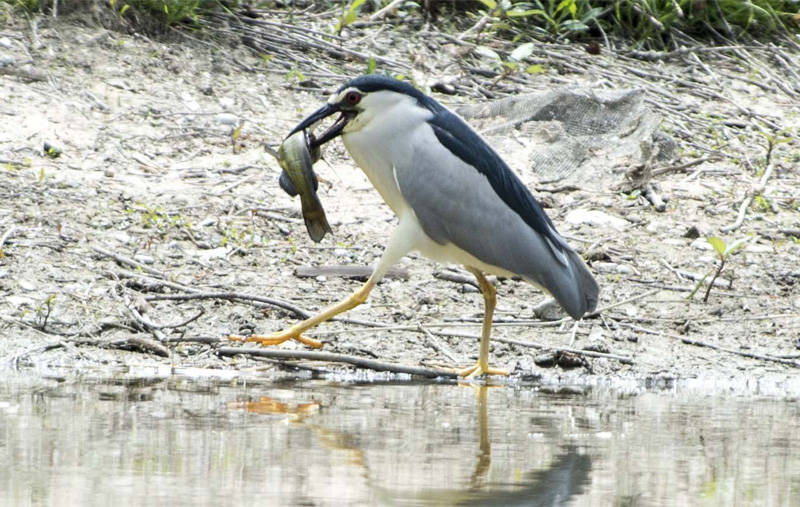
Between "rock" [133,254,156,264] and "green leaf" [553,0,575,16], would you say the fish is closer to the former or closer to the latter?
"rock" [133,254,156,264]

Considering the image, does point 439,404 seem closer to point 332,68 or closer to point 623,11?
point 332,68

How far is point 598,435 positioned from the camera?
4.19 meters

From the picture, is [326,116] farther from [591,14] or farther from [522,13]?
[591,14]

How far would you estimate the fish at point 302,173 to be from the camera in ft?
18.7

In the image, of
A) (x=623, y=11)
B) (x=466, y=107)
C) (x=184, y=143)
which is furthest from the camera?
(x=623, y=11)

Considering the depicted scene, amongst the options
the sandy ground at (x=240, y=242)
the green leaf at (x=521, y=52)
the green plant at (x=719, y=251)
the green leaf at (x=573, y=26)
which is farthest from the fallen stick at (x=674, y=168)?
the green leaf at (x=573, y=26)

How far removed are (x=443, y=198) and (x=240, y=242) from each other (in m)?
1.67

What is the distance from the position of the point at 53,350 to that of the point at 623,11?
21.8 feet

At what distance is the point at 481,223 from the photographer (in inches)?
227

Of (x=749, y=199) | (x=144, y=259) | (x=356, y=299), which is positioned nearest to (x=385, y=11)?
(x=749, y=199)

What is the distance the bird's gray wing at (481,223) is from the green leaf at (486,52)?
409 centimetres

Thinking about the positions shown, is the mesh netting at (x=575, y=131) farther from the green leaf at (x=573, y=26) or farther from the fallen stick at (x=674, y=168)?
the green leaf at (x=573, y=26)

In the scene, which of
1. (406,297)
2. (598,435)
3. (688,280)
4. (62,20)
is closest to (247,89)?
(62,20)

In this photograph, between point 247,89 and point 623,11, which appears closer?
point 247,89
